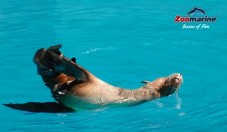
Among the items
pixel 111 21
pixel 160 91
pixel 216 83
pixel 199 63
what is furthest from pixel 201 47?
pixel 160 91

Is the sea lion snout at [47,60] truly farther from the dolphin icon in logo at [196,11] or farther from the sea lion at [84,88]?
the dolphin icon in logo at [196,11]

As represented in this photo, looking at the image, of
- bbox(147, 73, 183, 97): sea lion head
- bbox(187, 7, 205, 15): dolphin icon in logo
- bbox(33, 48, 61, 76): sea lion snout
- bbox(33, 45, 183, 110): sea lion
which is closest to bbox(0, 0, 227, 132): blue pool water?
bbox(187, 7, 205, 15): dolphin icon in logo

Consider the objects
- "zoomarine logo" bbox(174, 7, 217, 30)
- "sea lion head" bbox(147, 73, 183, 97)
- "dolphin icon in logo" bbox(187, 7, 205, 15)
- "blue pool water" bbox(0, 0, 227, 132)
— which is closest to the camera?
"sea lion head" bbox(147, 73, 183, 97)

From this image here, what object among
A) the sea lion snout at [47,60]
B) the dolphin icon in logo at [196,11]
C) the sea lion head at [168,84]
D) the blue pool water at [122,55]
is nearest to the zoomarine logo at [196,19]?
the dolphin icon in logo at [196,11]

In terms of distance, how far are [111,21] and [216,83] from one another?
13.5 ft

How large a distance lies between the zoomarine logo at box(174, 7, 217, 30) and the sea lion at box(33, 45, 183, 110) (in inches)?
191

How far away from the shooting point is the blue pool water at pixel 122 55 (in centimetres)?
665

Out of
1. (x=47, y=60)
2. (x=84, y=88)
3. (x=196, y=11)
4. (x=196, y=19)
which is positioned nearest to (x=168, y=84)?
(x=84, y=88)

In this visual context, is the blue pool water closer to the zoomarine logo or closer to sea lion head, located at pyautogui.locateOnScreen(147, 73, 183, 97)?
the zoomarine logo

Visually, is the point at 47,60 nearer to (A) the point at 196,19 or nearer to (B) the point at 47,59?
(B) the point at 47,59

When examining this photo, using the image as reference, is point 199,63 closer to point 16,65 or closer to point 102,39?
point 102,39

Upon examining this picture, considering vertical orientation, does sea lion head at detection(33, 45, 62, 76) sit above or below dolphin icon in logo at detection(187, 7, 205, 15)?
below

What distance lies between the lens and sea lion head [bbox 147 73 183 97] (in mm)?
6168

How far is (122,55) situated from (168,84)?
3.15m
